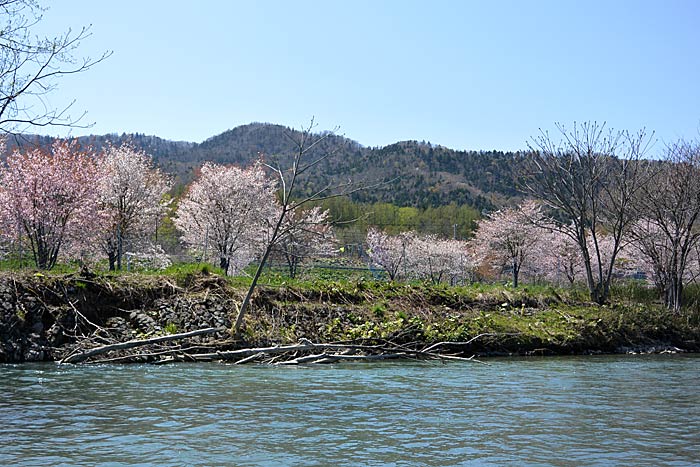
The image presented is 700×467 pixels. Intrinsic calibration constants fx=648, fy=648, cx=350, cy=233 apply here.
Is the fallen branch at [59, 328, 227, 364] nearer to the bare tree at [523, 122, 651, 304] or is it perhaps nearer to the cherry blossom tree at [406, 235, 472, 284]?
the bare tree at [523, 122, 651, 304]

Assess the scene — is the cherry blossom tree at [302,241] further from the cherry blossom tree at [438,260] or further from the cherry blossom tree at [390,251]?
the cherry blossom tree at [438,260]

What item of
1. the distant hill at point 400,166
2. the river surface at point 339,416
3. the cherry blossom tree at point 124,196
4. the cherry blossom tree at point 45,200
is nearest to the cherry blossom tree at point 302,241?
the river surface at point 339,416

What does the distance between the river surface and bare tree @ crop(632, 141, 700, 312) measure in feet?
37.7

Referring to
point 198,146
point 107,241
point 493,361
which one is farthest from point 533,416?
point 198,146

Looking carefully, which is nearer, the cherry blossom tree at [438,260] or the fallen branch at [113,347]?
the fallen branch at [113,347]

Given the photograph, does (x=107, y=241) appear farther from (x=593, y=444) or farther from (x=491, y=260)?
(x=491, y=260)

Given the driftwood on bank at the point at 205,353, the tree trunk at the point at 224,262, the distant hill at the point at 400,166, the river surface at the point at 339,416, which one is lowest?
the river surface at the point at 339,416

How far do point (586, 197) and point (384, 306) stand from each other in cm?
1168

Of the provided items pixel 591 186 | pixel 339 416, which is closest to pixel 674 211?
pixel 591 186

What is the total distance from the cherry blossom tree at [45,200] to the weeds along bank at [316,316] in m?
10.1

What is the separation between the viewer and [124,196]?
115ft

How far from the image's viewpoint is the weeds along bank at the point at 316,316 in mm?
15500

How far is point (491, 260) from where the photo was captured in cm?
5988

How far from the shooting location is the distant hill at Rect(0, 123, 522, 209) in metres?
123
